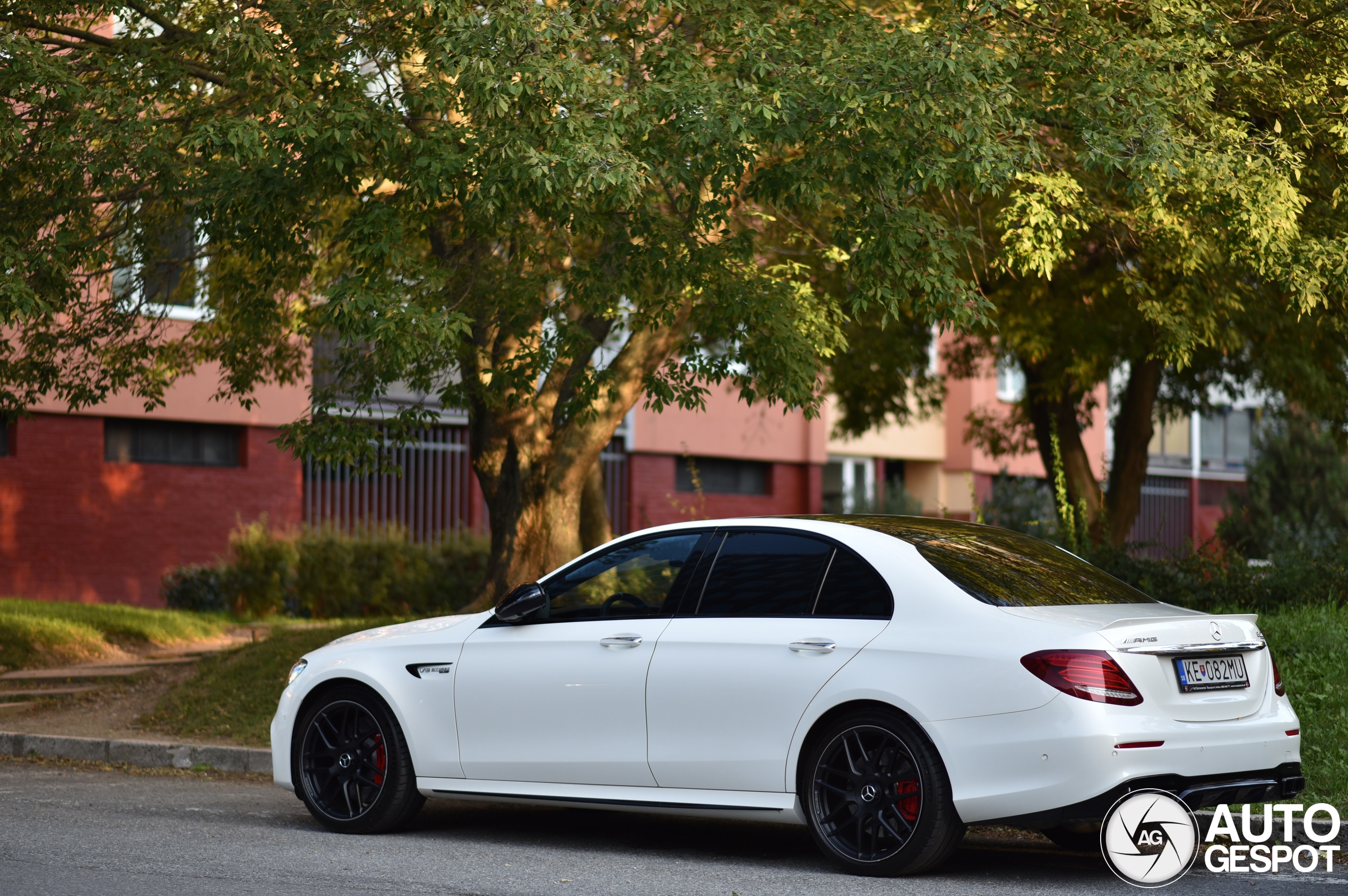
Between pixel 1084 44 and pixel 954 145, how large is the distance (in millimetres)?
1351

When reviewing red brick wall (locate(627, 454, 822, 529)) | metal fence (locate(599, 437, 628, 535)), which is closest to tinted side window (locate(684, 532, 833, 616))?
red brick wall (locate(627, 454, 822, 529))

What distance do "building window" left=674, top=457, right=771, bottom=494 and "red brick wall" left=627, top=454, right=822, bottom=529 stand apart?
0.37 feet

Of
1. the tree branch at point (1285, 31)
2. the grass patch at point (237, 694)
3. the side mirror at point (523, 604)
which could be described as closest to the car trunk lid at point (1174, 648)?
the side mirror at point (523, 604)

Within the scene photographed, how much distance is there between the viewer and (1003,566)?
21.8 ft

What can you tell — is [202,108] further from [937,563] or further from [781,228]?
[937,563]

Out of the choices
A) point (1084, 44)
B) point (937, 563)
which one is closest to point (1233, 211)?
point (1084, 44)

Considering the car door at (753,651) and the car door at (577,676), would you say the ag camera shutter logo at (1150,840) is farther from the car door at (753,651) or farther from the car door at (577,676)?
the car door at (577,676)

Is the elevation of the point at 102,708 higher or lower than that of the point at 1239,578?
lower

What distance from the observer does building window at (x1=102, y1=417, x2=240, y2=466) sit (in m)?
21.8

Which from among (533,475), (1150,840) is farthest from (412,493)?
(1150,840)

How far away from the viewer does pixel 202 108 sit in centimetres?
1101

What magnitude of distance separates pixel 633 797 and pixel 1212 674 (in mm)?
2546

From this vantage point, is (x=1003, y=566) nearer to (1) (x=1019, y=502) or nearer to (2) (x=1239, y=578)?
(2) (x=1239, y=578)

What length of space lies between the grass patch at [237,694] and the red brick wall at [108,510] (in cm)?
864
